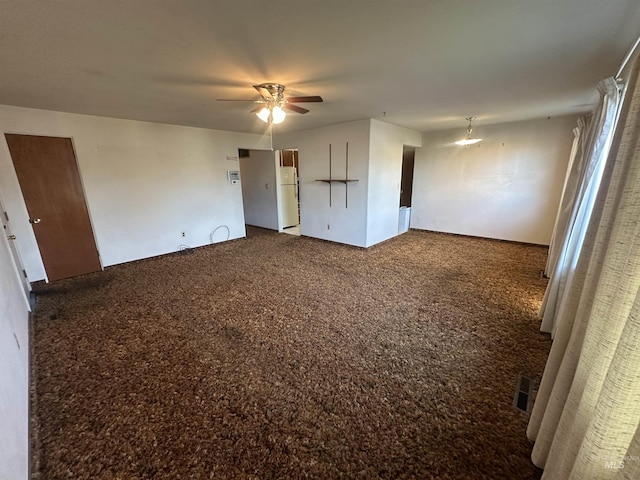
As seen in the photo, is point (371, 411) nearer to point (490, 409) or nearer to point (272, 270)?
point (490, 409)

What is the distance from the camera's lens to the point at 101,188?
4.06 meters

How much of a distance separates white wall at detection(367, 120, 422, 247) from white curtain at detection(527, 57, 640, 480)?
372cm

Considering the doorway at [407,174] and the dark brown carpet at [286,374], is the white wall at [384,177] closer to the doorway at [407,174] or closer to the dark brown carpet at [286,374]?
the doorway at [407,174]

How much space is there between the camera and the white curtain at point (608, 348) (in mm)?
727

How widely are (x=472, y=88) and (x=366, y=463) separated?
3.69 meters

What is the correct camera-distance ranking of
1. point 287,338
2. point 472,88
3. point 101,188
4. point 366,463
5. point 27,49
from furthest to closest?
1. point 101,188
2. point 472,88
3. point 287,338
4. point 27,49
5. point 366,463

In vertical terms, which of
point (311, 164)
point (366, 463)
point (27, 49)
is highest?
point (27, 49)

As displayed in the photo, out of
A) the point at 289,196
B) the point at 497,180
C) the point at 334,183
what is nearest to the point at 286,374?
the point at 334,183

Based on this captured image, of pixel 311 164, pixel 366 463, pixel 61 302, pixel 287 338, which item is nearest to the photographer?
pixel 366 463

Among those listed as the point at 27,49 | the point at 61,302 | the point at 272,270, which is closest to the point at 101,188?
the point at 61,302

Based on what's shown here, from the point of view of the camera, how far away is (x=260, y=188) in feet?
22.4

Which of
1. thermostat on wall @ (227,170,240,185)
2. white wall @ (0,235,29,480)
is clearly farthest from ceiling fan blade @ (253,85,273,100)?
thermostat on wall @ (227,170,240,185)

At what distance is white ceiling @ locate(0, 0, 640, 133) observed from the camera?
1.47m

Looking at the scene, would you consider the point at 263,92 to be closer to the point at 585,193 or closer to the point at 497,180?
the point at 585,193
